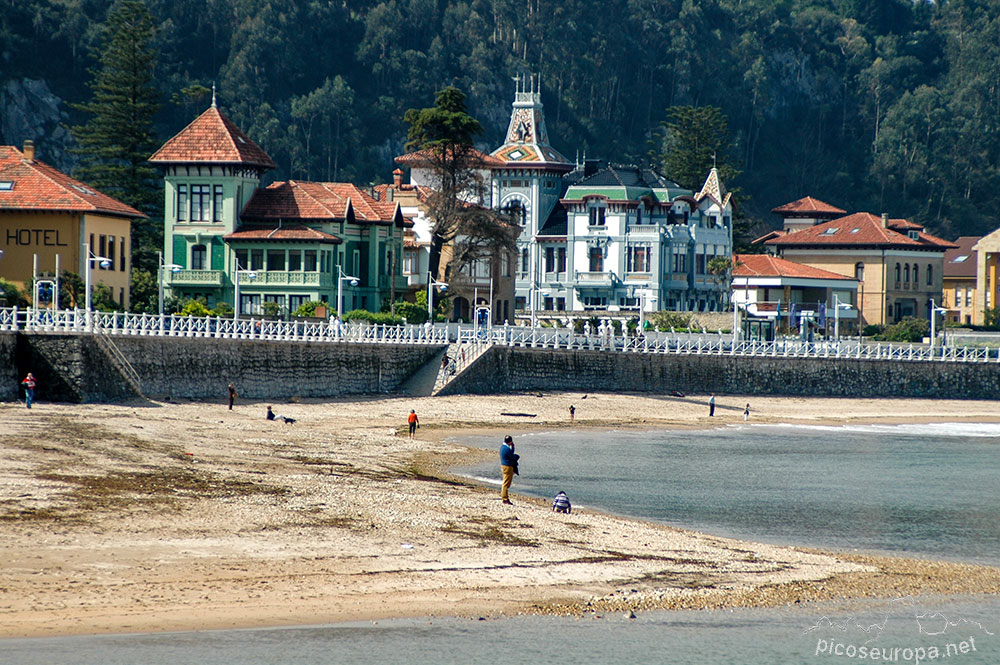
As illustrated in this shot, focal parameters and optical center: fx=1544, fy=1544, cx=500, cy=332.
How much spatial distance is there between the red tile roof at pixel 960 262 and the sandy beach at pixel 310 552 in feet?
334

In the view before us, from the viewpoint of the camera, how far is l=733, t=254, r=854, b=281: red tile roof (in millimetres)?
108750

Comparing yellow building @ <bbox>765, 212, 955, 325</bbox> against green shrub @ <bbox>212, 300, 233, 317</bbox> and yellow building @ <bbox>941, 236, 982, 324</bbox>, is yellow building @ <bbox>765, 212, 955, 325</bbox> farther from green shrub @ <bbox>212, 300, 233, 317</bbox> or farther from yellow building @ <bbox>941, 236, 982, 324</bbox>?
green shrub @ <bbox>212, 300, 233, 317</bbox>

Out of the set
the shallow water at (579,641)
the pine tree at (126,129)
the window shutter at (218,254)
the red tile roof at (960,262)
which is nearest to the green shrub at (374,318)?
the window shutter at (218,254)

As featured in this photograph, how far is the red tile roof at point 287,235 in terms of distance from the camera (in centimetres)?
8000

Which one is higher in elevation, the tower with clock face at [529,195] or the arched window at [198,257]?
the tower with clock face at [529,195]

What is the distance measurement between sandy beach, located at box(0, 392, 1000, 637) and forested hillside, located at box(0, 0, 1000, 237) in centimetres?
9426

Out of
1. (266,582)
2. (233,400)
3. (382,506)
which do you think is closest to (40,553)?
(266,582)

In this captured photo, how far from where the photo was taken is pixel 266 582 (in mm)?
24766

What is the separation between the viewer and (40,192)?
69750 mm

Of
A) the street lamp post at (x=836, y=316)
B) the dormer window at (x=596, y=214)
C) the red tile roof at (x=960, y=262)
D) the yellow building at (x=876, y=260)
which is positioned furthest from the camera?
the red tile roof at (x=960, y=262)

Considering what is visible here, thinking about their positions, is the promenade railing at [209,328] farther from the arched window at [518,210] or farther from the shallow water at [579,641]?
the arched window at [518,210]

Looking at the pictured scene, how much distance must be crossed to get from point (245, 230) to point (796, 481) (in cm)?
4296

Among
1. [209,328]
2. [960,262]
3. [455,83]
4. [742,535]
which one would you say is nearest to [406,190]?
[209,328]

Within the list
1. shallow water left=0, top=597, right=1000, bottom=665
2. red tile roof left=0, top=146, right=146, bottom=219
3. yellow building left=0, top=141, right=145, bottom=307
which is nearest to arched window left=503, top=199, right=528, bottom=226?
red tile roof left=0, top=146, right=146, bottom=219
